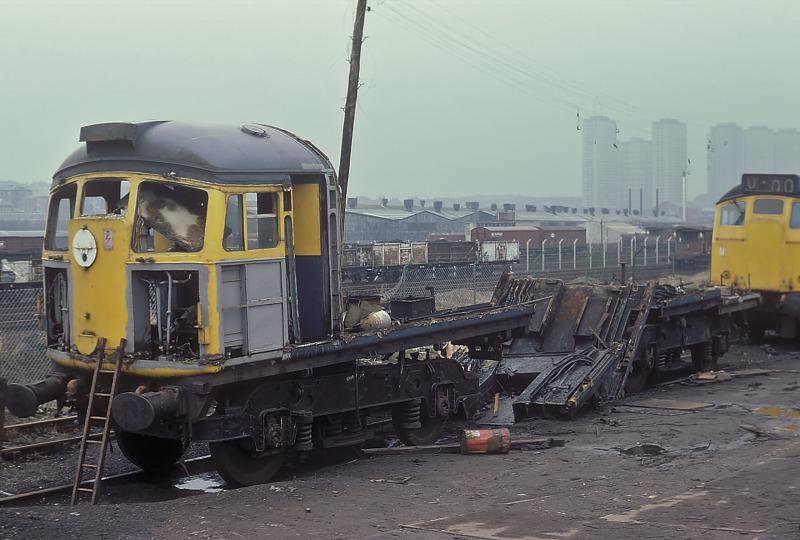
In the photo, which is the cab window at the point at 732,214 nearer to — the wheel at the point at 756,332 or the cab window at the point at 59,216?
the wheel at the point at 756,332

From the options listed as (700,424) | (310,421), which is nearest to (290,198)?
(310,421)

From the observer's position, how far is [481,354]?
13.3 meters

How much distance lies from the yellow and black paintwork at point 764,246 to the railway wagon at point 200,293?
518 inches

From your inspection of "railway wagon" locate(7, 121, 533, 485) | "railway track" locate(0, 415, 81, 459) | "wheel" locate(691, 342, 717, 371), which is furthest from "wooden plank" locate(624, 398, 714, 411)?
"railway track" locate(0, 415, 81, 459)

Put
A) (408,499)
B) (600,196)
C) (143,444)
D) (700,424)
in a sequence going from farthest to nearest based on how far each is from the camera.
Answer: (600,196), (700,424), (143,444), (408,499)

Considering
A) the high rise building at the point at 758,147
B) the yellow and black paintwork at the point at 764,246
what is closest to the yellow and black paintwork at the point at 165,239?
the yellow and black paintwork at the point at 764,246

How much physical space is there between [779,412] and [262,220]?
26.3 ft

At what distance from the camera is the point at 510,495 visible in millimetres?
8938

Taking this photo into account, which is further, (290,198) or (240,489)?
(290,198)

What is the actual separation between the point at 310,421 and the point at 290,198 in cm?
230

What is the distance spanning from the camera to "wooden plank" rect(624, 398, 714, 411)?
1391cm

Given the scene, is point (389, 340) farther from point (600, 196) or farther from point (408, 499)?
point (600, 196)

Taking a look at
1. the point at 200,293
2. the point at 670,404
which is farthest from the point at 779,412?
the point at 200,293

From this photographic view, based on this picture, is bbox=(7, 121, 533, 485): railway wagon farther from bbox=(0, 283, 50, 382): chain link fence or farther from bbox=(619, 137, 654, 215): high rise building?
bbox=(619, 137, 654, 215): high rise building
